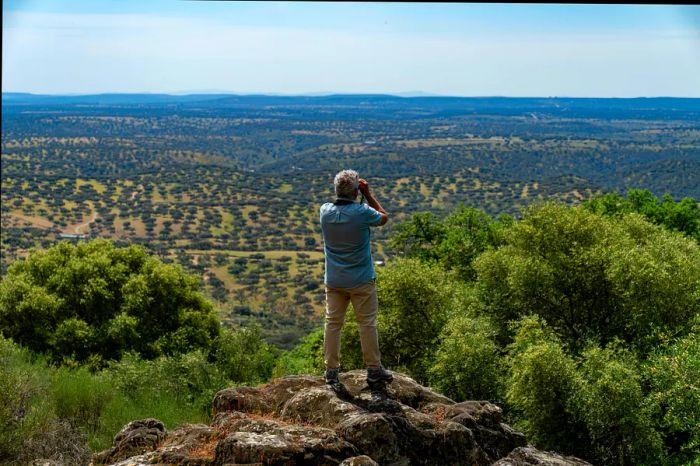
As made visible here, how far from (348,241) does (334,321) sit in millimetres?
1323

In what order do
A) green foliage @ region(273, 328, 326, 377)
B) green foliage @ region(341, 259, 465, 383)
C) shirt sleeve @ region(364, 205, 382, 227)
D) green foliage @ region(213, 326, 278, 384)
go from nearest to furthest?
shirt sleeve @ region(364, 205, 382, 227) < green foliage @ region(341, 259, 465, 383) < green foliage @ region(213, 326, 278, 384) < green foliage @ region(273, 328, 326, 377)

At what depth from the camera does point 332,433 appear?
8180 mm

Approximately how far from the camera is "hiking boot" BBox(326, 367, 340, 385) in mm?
9766

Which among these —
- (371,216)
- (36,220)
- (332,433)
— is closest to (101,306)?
(371,216)

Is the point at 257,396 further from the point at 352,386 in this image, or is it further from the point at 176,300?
the point at 176,300

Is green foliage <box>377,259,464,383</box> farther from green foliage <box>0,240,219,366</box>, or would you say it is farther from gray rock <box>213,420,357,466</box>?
gray rock <box>213,420,357,466</box>

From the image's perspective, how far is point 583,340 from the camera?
18.8 metres

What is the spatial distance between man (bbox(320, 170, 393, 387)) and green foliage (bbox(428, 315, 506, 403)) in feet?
Answer: 29.1

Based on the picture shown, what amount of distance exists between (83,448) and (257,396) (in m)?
4.66

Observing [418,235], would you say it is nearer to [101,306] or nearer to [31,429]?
[101,306]

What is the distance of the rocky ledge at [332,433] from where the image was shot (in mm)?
7820

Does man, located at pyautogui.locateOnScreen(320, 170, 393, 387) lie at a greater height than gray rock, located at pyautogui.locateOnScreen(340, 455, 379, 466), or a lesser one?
greater

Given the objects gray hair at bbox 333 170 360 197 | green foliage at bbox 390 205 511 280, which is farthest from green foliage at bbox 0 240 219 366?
gray hair at bbox 333 170 360 197

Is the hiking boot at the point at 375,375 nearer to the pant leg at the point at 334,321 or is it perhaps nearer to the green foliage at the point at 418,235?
the pant leg at the point at 334,321
